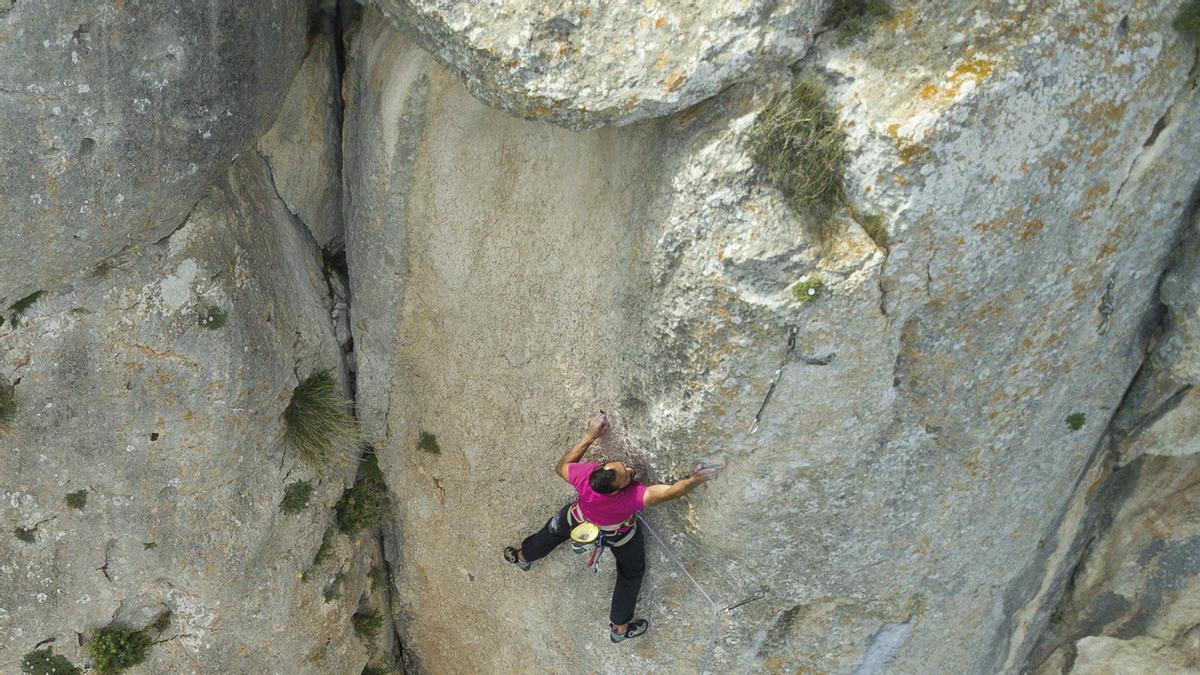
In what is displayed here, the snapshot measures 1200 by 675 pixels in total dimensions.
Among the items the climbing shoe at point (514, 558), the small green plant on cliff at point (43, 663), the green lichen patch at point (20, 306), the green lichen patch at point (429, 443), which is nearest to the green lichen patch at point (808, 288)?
the climbing shoe at point (514, 558)

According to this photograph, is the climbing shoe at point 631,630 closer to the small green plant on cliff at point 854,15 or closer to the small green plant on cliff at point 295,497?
the small green plant on cliff at point 295,497

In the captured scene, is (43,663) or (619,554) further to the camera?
(43,663)

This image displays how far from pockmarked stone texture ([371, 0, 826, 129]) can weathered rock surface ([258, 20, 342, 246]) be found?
2697 millimetres

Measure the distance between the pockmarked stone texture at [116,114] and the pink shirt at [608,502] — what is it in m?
3.95

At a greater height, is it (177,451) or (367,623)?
(177,451)

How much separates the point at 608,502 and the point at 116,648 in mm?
5104

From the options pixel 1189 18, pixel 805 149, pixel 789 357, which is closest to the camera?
pixel 1189 18

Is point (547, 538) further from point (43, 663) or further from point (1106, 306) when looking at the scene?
point (1106, 306)

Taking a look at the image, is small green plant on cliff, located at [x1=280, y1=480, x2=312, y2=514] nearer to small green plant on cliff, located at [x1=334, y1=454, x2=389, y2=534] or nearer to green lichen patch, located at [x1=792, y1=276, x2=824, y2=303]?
small green plant on cliff, located at [x1=334, y1=454, x2=389, y2=534]

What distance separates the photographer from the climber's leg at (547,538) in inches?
340

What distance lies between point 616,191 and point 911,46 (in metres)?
2.49

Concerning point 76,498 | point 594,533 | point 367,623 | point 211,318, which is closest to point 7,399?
point 76,498

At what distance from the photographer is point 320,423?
938cm

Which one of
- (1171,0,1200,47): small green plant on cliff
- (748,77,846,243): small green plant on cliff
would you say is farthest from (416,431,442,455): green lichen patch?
(1171,0,1200,47): small green plant on cliff
